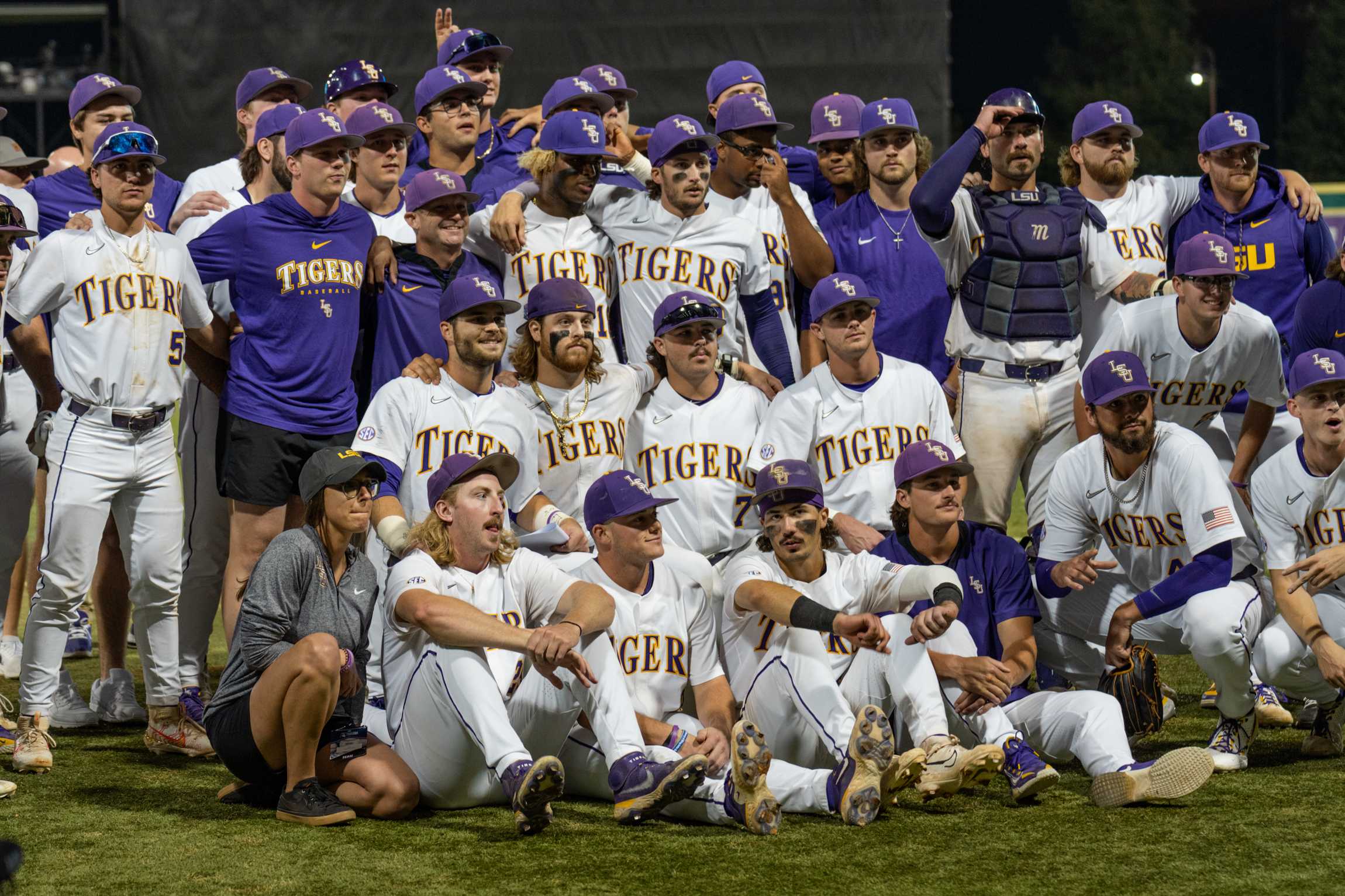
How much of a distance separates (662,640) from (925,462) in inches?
45.6

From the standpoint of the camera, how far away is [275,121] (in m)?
7.01

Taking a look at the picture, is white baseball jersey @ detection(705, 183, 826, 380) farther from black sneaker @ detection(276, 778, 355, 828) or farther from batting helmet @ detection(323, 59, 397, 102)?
black sneaker @ detection(276, 778, 355, 828)

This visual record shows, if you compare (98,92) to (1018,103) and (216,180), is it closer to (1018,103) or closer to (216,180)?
(216,180)

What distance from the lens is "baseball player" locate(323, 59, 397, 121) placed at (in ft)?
25.7

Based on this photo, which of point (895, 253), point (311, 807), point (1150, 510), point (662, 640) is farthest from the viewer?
point (895, 253)

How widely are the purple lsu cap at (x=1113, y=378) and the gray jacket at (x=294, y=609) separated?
→ 9.17ft

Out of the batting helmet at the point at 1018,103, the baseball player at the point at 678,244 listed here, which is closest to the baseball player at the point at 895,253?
the batting helmet at the point at 1018,103

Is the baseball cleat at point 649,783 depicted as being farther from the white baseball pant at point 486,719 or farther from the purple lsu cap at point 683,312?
the purple lsu cap at point 683,312

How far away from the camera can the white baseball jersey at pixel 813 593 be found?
5.76m

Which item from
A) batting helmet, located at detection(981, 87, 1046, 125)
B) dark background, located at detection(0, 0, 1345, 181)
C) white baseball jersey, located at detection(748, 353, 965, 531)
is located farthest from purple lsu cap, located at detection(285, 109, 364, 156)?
dark background, located at detection(0, 0, 1345, 181)

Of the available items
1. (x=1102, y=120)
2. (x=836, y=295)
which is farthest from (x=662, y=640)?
(x=1102, y=120)

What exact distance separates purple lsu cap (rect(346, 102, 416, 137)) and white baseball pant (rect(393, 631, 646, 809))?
2.50 metres

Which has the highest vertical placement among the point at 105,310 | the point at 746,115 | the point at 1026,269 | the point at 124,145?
the point at 746,115

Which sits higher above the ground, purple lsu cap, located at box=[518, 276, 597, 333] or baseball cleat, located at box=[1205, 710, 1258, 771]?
purple lsu cap, located at box=[518, 276, 597, 333]
